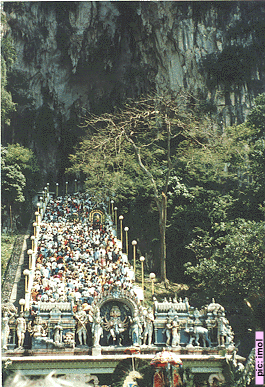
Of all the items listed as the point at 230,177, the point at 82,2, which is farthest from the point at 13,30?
the point at 230,177

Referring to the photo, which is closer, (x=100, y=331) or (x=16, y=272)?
(x=100, y=331)

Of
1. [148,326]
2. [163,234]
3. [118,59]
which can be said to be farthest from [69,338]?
[118,59]

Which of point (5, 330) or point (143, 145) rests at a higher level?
point (143, 145)

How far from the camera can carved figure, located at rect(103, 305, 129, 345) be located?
44.3ft

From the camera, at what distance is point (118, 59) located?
80.6 ft

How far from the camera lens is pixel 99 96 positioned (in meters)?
24.4

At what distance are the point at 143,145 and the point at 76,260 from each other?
485 centimetres

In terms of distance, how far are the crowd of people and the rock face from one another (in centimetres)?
398

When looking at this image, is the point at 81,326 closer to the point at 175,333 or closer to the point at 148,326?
the point at 148,326

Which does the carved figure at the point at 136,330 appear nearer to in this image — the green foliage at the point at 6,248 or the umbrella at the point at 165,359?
the umbrella at the point at 165,359

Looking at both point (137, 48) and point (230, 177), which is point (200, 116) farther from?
point (137, 48)

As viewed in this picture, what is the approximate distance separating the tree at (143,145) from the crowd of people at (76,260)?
5.02 ft

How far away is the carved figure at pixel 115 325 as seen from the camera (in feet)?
44.3

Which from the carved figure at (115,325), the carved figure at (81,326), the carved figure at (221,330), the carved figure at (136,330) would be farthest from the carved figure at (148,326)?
the carved figure at (221,330)
